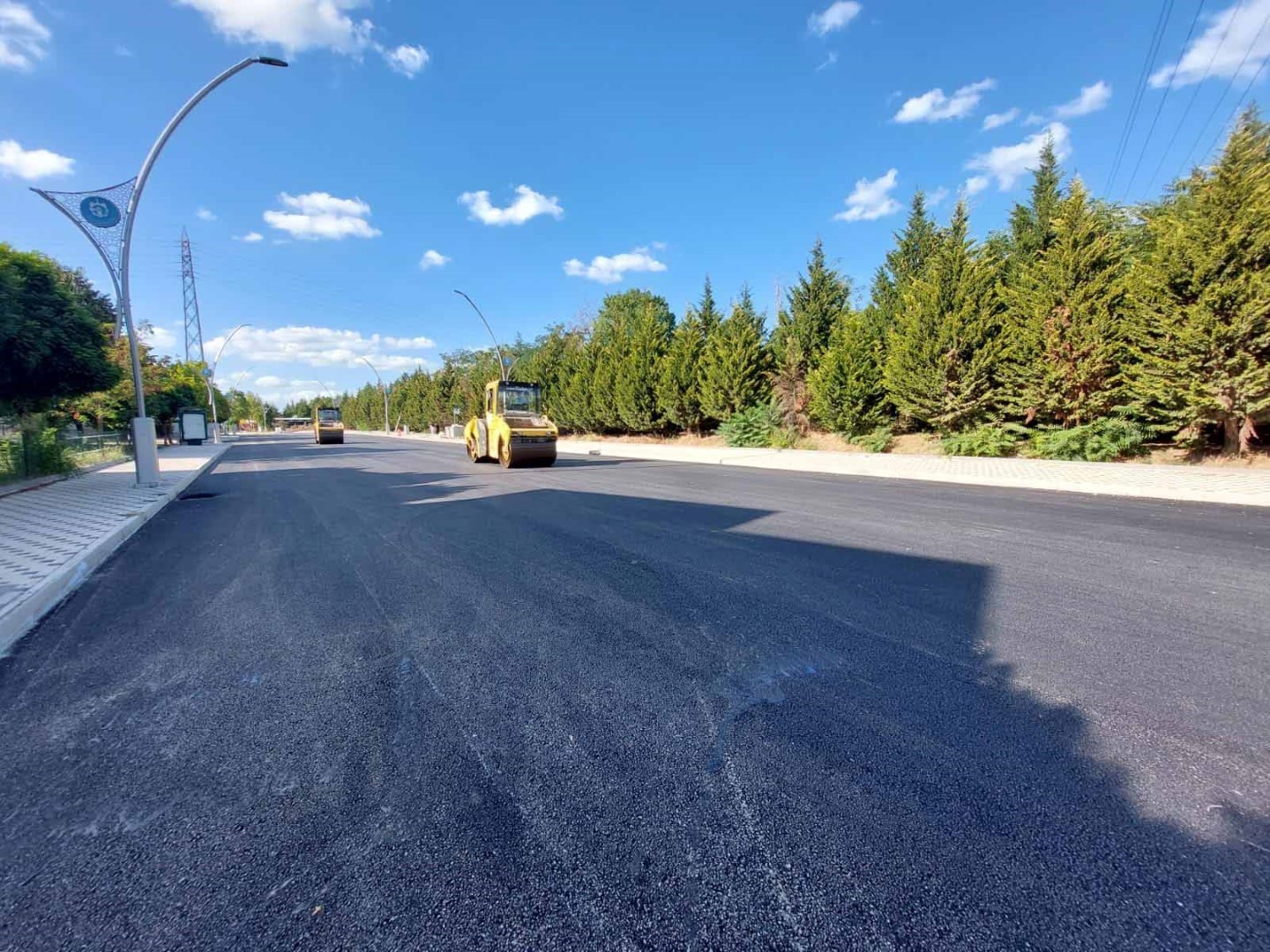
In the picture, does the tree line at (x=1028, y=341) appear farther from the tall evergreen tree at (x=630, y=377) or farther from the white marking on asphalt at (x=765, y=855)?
the white marking on asphalt at (x=765, y=855)

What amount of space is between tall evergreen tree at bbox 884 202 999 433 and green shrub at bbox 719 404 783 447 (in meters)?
5.52

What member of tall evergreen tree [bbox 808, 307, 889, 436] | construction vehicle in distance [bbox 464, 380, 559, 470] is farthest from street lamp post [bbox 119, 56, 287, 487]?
tall evergreen tree [bbox 808, 307, 889, 436]

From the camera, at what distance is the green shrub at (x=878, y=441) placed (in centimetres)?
1752

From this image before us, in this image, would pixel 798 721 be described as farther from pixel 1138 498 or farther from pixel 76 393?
pixel 76 393

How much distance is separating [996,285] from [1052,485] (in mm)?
7626

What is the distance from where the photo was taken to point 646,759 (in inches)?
86.9

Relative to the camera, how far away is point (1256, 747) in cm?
223

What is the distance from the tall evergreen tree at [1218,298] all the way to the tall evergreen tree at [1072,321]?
3.01 ft

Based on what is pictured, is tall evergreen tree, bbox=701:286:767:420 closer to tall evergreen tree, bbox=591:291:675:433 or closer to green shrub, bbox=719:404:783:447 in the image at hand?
green shrub, bbox=719:404:783:447

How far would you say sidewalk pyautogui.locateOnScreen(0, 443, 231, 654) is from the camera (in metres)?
4.08

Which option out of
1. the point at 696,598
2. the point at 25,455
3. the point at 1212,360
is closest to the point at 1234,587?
the point at 696,598

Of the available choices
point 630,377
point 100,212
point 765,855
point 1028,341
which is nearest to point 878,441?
point 1028,341

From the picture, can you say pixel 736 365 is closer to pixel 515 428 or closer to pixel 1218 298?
pixel 515 428

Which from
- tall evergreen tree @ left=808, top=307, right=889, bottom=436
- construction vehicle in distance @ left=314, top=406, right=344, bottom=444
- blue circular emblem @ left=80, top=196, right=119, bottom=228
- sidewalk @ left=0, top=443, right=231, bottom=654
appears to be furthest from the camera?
construction vehicle in distance @ left=314, top=406, right=344, bottom=444
